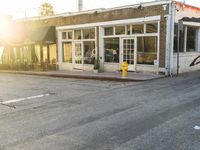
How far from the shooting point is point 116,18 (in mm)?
18922

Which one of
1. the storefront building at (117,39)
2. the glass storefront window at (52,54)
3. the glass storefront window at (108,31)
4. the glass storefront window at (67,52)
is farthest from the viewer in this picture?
the glass storefront window at (52,54)

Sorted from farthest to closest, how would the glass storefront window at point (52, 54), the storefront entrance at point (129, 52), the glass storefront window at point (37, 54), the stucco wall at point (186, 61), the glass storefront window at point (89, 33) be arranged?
1. the glass storefront window at point (37, 54)
2. the glass storefront window at point (52, 54)
3. the glass storefront window at point (89, 33)
4. the storefront entrance at point (129, 52)
5. the stucco wall at point (186, 61)

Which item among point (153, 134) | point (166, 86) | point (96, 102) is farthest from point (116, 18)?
point (153, 134)

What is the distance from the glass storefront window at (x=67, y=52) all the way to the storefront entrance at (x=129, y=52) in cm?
583

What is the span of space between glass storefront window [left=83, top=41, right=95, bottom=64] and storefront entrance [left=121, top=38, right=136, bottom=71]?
118 inches

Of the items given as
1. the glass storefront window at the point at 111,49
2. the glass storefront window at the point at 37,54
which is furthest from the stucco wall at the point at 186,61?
the glass storefront window at the point at 37,54

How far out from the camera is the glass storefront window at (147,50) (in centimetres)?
1719

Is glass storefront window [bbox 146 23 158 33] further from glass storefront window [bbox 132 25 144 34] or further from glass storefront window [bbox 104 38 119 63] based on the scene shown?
glass storefront window [bbox 104 38 119 63]

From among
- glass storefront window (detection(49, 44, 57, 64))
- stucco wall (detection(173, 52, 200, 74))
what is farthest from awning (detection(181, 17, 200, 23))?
glass storefront window (detection(49, 44, 57, 64))

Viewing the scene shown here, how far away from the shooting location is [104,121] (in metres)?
7.15

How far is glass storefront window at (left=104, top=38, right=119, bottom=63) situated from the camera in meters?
19.4

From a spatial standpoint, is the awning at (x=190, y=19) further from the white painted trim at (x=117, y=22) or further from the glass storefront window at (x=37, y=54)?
the glass storefront window at (x=37, y=54)

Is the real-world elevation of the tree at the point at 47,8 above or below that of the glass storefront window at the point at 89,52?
above

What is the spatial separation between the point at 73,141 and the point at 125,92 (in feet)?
20.2
